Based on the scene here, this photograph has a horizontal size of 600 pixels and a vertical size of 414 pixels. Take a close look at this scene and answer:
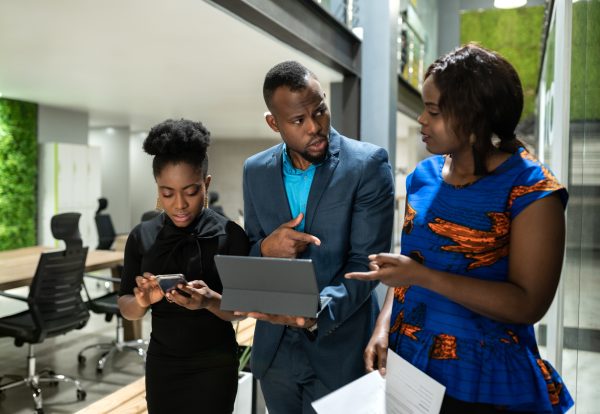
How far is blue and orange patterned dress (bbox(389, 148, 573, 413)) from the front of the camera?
40.7 inches

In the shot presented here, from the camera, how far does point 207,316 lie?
157cm

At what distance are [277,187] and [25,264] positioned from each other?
4193 mm

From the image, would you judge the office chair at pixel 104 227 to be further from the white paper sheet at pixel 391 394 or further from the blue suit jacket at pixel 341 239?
the white paper sheet at pixel 391 394

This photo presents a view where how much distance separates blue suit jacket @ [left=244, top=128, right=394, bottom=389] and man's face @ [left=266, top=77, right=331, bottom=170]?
0.04 m

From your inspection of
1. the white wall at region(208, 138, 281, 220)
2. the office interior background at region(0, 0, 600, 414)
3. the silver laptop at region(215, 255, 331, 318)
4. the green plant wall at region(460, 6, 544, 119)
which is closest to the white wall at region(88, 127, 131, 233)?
the office interior background at region(0, 0, 600, 414)

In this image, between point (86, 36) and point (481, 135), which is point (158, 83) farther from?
point (481, 135)

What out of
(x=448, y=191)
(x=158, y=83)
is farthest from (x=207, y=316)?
(x=158, y=83)

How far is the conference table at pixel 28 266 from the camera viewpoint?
4.18 meters

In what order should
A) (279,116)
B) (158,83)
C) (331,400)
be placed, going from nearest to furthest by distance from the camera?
(331,400)
(279,116)
(158,83)

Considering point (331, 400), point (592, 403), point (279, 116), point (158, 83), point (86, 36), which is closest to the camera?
point (331, 400)

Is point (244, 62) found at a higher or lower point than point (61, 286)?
higher

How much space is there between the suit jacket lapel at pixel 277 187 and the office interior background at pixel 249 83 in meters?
0.90

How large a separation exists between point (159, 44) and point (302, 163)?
161 inches

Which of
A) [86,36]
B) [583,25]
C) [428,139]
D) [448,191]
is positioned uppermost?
[86,36]
